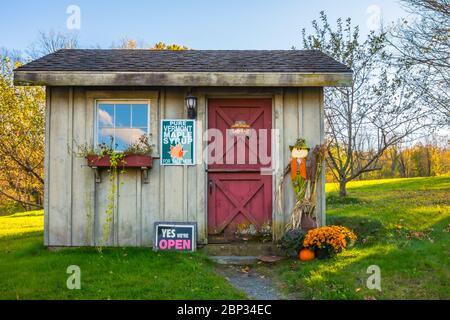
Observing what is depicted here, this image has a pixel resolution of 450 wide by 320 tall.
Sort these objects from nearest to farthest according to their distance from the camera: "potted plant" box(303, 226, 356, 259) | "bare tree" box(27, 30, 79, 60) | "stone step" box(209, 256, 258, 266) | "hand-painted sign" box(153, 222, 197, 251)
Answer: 1. "potted plant" box(303, 226, 356, 259)
2. "stone step" box(209, 256, 258, 266)
3. "hand-painted sign" box(153, 222, 197, 251)
4. "bare tree" box(27, 30, 79, 60)

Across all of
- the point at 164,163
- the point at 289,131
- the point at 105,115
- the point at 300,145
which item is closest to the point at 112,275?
the point at 164,163

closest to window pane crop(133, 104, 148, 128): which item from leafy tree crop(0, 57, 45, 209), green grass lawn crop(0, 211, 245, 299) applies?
green grass lawn crop(0, 211, 245, 299)

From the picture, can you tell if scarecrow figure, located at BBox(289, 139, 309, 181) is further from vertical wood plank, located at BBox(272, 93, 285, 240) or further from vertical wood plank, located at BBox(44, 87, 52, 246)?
vertical wood plank, located at BBox(44, 87, 52, 246)

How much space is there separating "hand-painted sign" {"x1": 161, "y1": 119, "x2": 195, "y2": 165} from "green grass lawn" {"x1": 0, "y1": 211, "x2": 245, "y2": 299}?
5.28ft

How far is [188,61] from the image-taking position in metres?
6.76

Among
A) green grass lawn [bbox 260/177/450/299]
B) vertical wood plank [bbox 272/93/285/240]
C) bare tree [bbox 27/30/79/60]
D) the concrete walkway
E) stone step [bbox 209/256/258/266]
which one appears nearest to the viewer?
green grass lawn [bbox 260/177/450/299]

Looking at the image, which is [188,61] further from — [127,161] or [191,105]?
[127,161]

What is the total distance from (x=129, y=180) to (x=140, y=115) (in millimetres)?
1171

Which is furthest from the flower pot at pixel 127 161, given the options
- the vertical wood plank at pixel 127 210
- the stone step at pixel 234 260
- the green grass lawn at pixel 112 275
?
the stone step at pixel 234 260

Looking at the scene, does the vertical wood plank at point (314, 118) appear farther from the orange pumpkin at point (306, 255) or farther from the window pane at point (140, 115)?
the window pane at point (140, 115)

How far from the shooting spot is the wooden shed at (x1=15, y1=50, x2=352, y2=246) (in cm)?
633

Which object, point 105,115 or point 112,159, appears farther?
point 105,115

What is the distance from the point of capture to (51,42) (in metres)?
19.6
